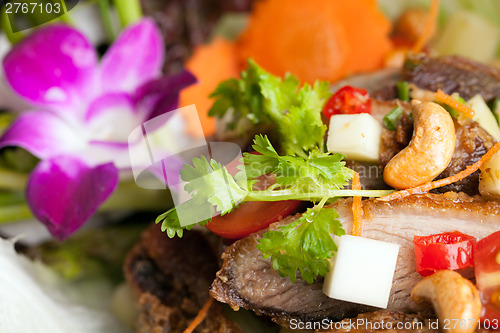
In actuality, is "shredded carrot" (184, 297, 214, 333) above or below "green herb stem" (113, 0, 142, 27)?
below

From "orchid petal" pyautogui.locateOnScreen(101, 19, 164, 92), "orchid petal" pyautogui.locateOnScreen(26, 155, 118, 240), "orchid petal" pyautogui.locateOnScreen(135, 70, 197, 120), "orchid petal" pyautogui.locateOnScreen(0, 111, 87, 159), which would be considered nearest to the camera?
"orchid petal" pyautogui.locateOnScreen(26, 155, 118, 240)

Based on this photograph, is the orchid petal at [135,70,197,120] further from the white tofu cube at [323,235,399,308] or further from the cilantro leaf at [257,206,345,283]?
the white tofu cube at [323,235,399,308]

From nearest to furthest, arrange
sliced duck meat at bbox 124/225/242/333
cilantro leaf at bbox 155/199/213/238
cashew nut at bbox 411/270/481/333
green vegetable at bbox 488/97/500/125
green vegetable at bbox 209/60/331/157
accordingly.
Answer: cashew nut at bbox 411/270/481/333 < cilantro leaf at bbox 155/199/213/238 < green vegetable at bbox 209/60/331/157 < green vegetable at bbox 488/97/500/125 < sliced duck meat at bbox 124/225/242/333

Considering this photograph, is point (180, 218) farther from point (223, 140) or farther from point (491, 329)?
point (491, 329)

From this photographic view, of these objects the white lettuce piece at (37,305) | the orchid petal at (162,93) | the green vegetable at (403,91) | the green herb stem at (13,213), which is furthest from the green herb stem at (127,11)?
the green vegetable at (403,91)

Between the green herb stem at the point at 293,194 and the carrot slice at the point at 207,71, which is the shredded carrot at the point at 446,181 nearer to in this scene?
the green herb stem at the point at 293,194

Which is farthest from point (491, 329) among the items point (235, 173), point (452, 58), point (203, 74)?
point (203, 74)

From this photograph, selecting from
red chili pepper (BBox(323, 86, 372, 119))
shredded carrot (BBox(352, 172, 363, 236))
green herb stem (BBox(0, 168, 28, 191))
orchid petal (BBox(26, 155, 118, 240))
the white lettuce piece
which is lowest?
the white lettuce piece

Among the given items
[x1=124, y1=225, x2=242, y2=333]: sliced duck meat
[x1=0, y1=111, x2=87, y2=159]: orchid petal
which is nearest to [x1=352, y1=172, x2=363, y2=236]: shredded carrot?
[x1=124, y1=225, x2=242, y2=333]: sliced duck meat

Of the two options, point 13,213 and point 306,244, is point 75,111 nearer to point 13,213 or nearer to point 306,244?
point 13,213
